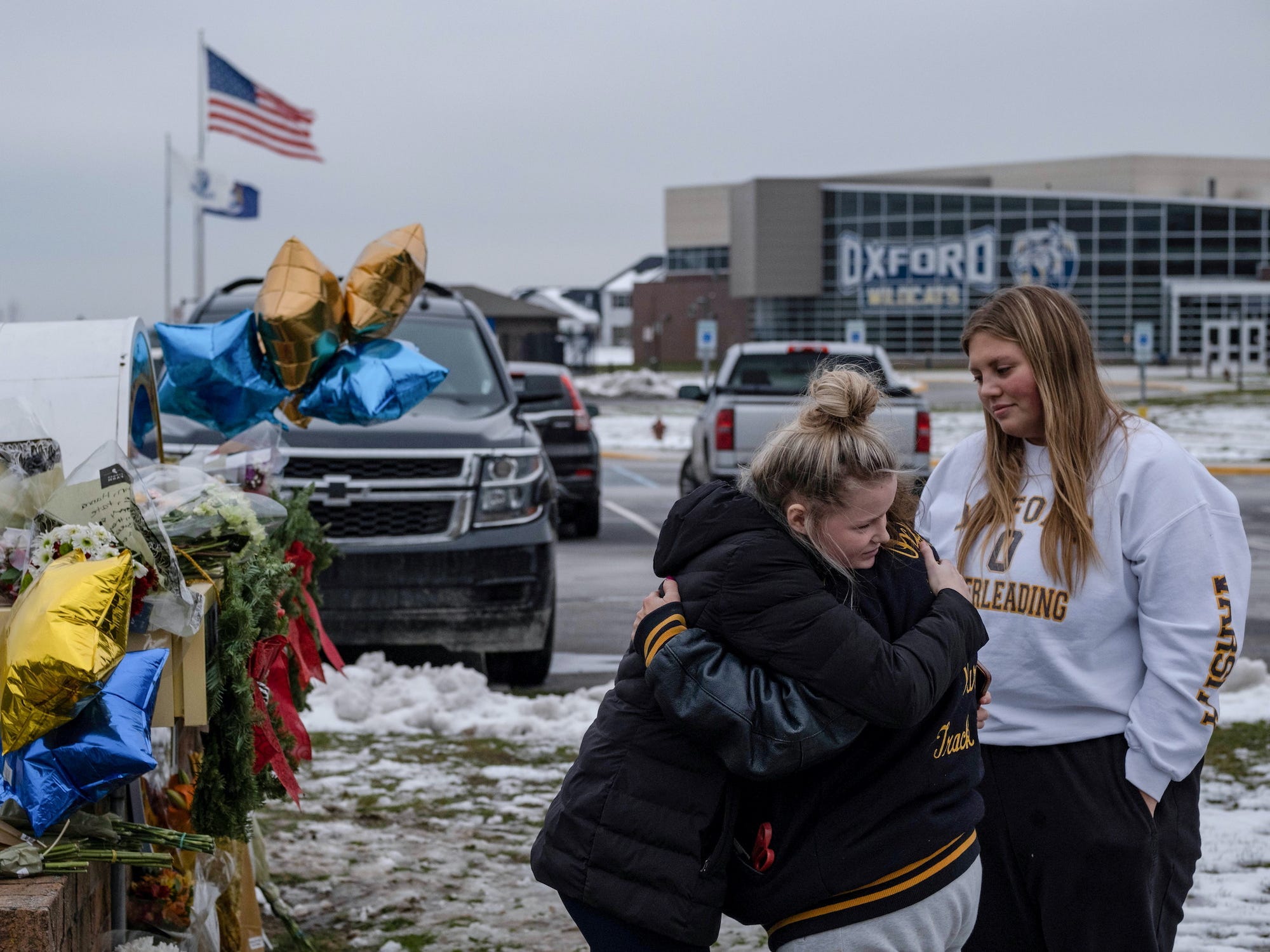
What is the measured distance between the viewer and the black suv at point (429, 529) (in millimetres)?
6453

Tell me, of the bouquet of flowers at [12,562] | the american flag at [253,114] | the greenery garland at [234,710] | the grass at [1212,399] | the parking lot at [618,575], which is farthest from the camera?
the grass at [1212,399]

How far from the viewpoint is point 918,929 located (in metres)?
2.19

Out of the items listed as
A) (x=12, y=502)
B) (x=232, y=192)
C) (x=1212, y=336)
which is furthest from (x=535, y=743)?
(x=1212, y=336)

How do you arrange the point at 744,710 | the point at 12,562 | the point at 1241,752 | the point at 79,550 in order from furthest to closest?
the point at 1241,752, the point at 12,562, the point at 79,550, the point at 744,710

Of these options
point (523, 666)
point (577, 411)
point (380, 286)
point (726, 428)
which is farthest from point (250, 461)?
point (577, 411)

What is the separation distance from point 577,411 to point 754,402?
1.76 metres

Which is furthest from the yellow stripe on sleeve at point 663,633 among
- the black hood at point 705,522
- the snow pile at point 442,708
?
the snow pile at point 442,708

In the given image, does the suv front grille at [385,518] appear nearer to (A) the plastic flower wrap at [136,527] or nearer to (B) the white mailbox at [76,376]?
(B) the white mailbox at [76,376]

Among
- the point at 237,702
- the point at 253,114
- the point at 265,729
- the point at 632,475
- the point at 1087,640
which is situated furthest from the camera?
the point at 253,114

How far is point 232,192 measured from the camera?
26703mm

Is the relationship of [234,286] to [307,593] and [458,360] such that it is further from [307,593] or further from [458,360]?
[307,593]

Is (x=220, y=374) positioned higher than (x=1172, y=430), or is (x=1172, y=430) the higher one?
(x=220, y=374)

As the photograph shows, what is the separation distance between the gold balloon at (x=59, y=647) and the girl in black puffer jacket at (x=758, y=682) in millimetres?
784

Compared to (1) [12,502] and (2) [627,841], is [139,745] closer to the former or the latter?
(1) [12,502]
